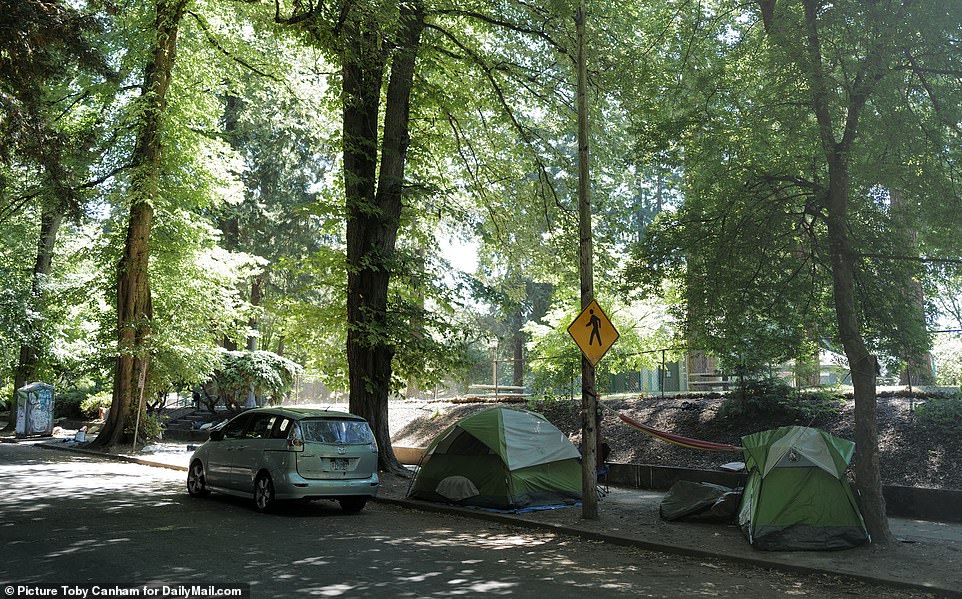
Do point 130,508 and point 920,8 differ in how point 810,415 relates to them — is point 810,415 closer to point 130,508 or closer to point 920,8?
point 920,8

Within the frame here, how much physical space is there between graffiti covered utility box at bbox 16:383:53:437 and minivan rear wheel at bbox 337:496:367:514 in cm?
2427

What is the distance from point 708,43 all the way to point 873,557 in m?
7.85

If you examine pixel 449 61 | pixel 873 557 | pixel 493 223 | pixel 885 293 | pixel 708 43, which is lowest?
pixel 873 557

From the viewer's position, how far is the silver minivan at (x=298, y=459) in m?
11.7

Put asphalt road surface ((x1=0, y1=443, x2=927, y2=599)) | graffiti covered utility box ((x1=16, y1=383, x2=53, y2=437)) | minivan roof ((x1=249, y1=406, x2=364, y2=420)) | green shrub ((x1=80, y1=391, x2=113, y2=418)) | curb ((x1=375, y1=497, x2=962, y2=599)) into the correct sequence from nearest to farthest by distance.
A: asphalt road surface ((x1=0, y1=443, x2=927, y2=599)), curb ((x1=375, y1=497, x2=962, y2=599)), minivan roof ((x1=249, y1=406, x2=364, y2=420)), graffiti covered utility box ((x1=16, y1=383, x2=53, y2=437)), green shrub ((x1=80, y1=391, x2=113, y2=418))

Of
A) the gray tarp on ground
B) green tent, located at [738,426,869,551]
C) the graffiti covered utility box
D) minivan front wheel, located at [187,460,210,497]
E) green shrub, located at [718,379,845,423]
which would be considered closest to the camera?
green tent, located at [738,426,869,551]

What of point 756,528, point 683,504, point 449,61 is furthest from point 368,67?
point 756,528

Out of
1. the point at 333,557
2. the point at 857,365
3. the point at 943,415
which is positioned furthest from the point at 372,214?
the point at 943,415

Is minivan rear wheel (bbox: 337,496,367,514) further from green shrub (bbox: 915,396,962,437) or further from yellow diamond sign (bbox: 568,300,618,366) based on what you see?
green shrub (bbox: 915,396,962,437)

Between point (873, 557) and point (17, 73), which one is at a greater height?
point (17, 73)

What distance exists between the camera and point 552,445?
13.5m

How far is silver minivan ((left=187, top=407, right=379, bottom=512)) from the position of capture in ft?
38.3

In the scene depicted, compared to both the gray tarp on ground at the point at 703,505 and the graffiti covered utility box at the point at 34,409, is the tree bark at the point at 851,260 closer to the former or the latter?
the gray tarp on ground at the point at 703,505

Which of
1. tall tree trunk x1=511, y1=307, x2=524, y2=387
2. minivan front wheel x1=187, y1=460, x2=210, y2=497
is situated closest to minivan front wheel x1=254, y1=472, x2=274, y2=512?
minivan front wheel x1=187, y1=460, x2=210, y2=497
